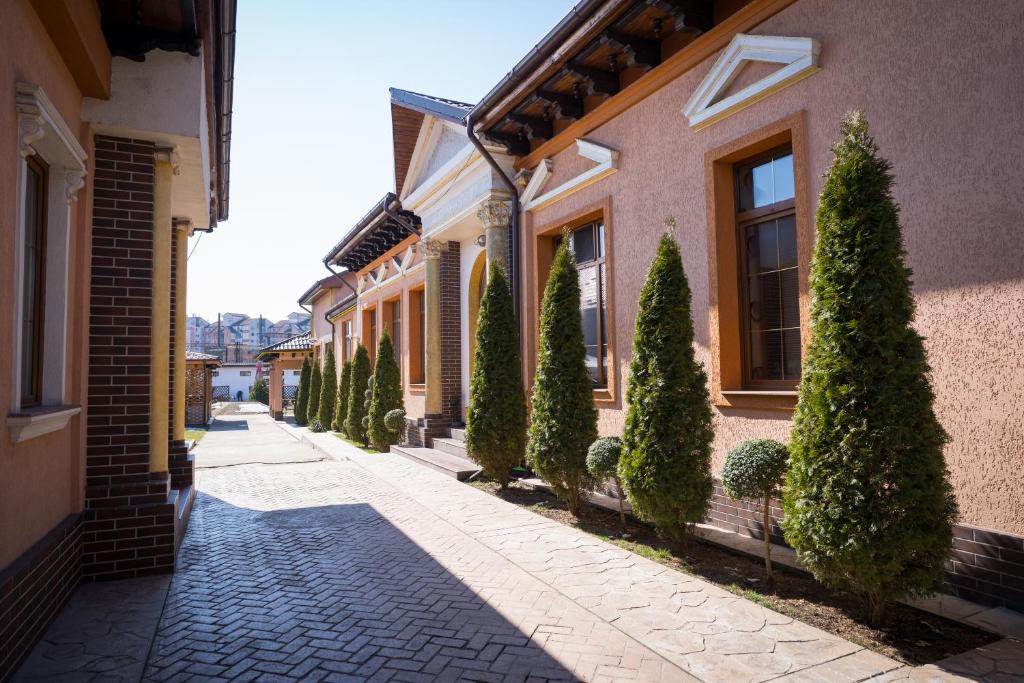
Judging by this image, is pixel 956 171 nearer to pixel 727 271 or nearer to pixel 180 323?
pixel 727 271

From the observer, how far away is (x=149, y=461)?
506 centimetres

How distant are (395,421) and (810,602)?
9.89 meters

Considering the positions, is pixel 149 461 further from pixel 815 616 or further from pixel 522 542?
pixel 815 616

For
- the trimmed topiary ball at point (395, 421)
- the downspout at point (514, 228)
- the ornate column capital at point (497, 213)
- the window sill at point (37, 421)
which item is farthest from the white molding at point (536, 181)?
the window sill at point (37, 421)

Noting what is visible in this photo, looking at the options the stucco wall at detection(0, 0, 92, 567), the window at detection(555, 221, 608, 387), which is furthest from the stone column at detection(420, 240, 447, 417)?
the stucco wall at detection(0, 0, 92, 567)

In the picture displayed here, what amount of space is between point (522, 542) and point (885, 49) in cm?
489

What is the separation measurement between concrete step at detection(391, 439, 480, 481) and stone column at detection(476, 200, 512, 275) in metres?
3.00

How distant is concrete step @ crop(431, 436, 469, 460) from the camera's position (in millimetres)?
10516

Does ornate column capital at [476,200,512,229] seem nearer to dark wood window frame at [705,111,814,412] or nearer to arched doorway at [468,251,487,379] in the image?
arched doorway at [468,251,487,379]

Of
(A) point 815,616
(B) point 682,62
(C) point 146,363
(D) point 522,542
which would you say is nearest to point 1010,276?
(A) point 815,616

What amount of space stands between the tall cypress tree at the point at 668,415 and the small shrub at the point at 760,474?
488 mm

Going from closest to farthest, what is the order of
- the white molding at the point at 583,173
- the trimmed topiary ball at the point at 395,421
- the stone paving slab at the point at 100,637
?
the stone paving slab at the point at 100,637 → the white molding at the point at 583,173 → the trimmed topiary ball at the point at 395,421

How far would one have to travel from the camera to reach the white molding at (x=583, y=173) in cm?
727

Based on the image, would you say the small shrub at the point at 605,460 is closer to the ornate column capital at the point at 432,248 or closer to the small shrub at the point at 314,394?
the ornate column capital at the point at 432,248
